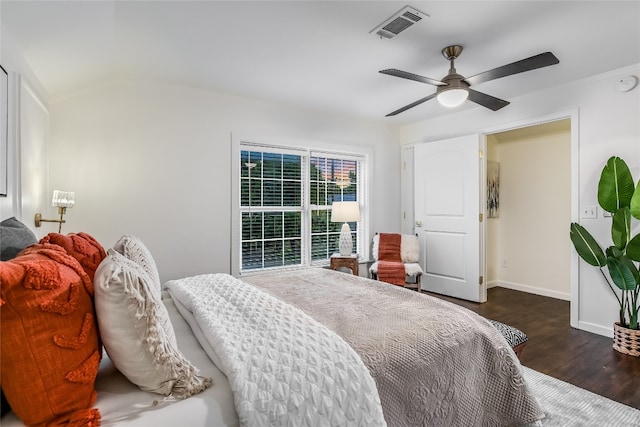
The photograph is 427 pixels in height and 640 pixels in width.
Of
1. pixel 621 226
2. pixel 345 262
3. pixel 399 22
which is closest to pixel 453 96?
pixel 399 22

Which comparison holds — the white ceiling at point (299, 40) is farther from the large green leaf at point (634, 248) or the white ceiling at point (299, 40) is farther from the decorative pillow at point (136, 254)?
the large green leaf at point (634, 248)

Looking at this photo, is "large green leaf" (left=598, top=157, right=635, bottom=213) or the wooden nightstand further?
the wooden nightstand

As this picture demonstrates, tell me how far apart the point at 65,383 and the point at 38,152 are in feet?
8.36

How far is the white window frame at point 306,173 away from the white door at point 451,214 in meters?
0.75

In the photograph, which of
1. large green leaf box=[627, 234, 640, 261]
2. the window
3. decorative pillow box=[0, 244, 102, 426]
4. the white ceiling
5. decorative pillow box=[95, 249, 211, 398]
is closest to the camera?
decorative pillow box=[0, 244, 102, 426]

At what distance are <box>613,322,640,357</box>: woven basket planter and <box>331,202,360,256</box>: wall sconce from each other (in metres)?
2.57

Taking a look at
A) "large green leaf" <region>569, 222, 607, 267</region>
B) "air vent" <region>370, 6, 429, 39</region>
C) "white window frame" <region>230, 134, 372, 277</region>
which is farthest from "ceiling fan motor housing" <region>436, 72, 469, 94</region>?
"white window frame" <region>230, 134, 372, 277</region>

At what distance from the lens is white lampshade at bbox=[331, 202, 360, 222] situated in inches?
157

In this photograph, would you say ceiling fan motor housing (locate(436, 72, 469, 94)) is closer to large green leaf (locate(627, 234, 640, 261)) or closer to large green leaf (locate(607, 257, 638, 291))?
large green leaf (locate(627, 234, 640, 261))

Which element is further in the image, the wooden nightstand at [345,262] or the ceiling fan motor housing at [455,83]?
the wooden nightstand at [345,262]

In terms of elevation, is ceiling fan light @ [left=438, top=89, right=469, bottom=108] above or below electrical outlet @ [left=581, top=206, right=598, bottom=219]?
above

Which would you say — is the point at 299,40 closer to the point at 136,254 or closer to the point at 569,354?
the point at 136,254

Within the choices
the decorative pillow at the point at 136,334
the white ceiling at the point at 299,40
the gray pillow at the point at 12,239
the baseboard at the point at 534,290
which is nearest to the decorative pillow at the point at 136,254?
the gray pillow at the point at 12,239

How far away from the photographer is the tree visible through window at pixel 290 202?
3838mm
